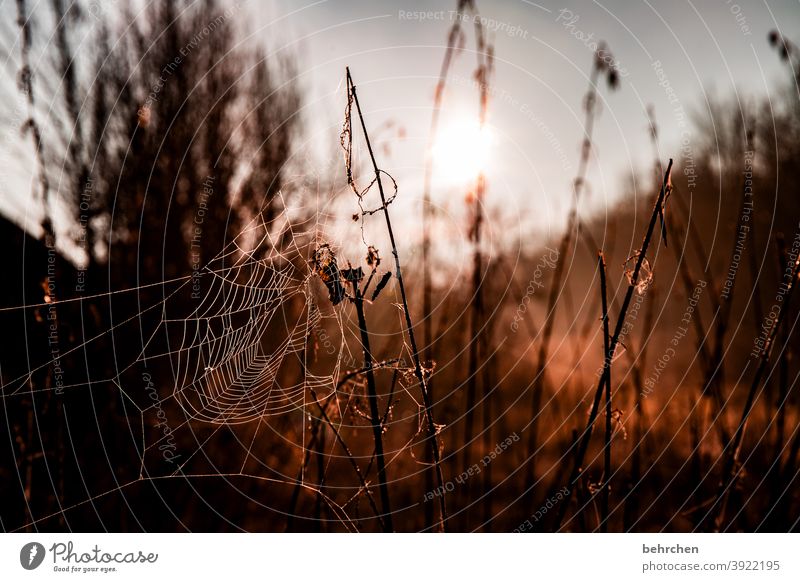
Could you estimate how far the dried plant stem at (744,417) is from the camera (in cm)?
115

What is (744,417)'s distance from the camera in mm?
1223

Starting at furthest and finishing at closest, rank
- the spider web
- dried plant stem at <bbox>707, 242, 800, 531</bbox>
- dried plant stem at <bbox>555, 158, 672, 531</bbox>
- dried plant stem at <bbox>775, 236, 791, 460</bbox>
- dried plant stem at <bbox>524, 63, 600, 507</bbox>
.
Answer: the spider web
dried plant stem at <bbox>524, 63, 600, 507</bbox>
dried plant stem at <bbox>775, 236, 791, 460</bbox>
dried plant stem at <bbox>707, 242, 800, 531</bbox>
dried plant stem at <bbox>555, 158, 672, 531</bbox>

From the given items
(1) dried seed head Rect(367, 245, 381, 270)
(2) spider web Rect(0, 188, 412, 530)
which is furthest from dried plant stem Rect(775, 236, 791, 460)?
(2) spider web Rect(0, 188, 412, 530)

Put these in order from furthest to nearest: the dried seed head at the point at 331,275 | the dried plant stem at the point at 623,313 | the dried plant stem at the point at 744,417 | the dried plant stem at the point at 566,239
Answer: the dried plant stem at the point at 566,239 < the dried plant stem at the point at 744,417 < the dried seed head at the point at 331,275 < the dried plant stem at the point at 623,313

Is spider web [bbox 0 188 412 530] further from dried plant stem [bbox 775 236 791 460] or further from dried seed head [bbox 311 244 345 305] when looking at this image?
dried plant stem [bbox 775 236 791 460]

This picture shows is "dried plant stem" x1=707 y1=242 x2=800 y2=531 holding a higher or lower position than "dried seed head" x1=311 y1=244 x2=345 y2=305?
lower

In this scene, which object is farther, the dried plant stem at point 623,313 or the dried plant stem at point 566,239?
the dried plant stem at point 566,239

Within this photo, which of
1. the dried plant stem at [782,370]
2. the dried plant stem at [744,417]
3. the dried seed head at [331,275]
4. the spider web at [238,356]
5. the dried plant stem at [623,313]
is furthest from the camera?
the spider web at [238,356]

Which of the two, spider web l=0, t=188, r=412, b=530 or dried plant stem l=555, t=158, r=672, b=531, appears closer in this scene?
dried plant stem l=555, t=158, r=672, b=531

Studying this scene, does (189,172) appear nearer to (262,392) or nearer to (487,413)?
(262,392)

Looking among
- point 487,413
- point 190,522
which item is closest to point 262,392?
point 190,522

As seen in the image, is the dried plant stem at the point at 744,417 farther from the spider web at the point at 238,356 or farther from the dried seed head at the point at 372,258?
the spider web at the point at 238,356

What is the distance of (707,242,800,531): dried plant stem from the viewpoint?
1149 millimetres

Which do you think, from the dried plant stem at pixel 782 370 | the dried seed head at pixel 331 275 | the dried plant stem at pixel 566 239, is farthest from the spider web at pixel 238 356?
the dried plant stem at pixel 782 370
